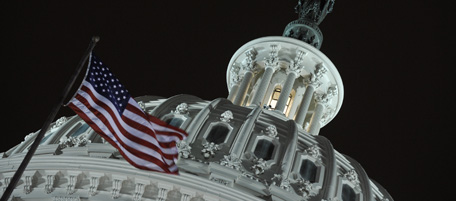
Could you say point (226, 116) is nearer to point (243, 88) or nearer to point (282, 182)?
point (282, 182)

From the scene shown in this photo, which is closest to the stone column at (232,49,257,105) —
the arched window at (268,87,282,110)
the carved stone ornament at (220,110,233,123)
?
the arched window at (268,87,282,110)

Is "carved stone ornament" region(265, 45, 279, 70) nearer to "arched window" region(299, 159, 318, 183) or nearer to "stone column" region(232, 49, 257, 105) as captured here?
"stone column" region(232, 49, 257, 105)

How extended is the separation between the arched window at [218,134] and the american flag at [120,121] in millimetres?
12749

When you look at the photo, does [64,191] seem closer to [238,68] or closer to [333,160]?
[333,160]

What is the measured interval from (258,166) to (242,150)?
2.00 m

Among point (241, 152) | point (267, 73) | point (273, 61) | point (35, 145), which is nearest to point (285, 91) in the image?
point (267, 73)

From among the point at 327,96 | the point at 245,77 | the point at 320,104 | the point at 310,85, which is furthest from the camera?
the point at 245,77

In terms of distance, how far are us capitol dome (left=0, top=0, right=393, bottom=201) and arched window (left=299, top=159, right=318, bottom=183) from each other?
60mm

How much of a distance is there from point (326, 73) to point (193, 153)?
1861 centimetres

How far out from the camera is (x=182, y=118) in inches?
1660

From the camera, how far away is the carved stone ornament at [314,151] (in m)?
41.0

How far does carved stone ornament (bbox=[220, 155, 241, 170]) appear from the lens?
35463 mm

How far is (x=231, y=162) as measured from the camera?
1406 inches

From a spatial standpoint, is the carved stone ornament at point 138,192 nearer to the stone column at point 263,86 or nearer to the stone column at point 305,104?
the stone column at point 263,86
